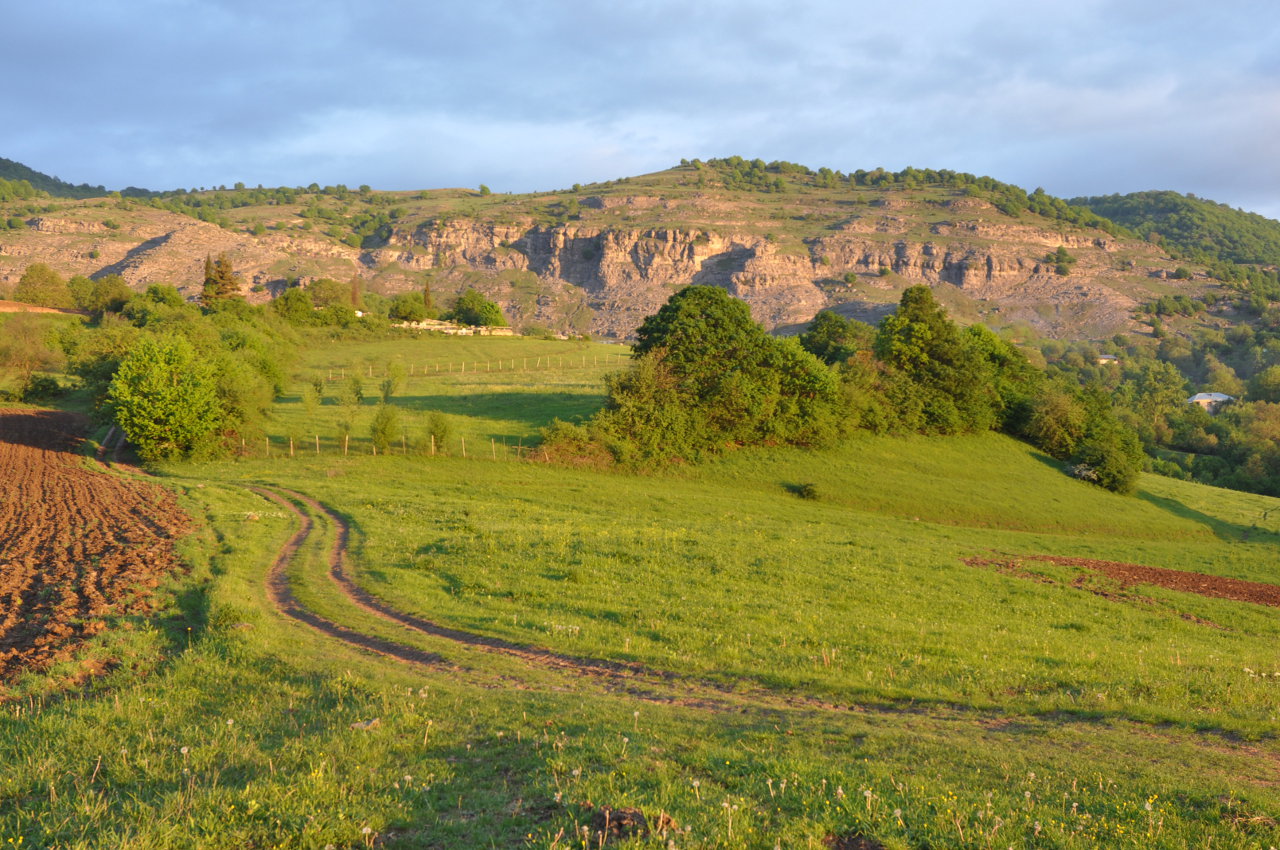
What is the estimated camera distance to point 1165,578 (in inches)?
1121

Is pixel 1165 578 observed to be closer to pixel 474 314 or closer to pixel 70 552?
pixel 70 552

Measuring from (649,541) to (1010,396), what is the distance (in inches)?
2013

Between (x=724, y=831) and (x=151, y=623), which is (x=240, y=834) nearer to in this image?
(x=724, y=831)

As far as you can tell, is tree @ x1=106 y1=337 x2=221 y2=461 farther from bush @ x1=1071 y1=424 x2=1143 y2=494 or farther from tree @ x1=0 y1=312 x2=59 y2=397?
bush @ x1=1071 y1=424 x2=1143 y2=494

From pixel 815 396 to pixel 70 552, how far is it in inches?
1799

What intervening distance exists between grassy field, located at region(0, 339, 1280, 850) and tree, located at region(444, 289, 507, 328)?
109m

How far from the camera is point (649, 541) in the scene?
79.6ft

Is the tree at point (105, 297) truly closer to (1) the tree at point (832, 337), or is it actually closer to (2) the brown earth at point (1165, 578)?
(1) the tree at point (832, 337)

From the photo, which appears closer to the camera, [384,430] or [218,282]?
[384,430]

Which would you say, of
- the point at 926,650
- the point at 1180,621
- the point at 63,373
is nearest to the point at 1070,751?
the point at 926,650

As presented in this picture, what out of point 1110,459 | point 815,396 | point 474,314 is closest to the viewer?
point 1110,459

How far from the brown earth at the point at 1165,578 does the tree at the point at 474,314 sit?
117 meters

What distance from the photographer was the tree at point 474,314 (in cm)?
13712

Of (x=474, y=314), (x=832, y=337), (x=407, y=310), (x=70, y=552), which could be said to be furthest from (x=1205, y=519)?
(x=407, y=310)
